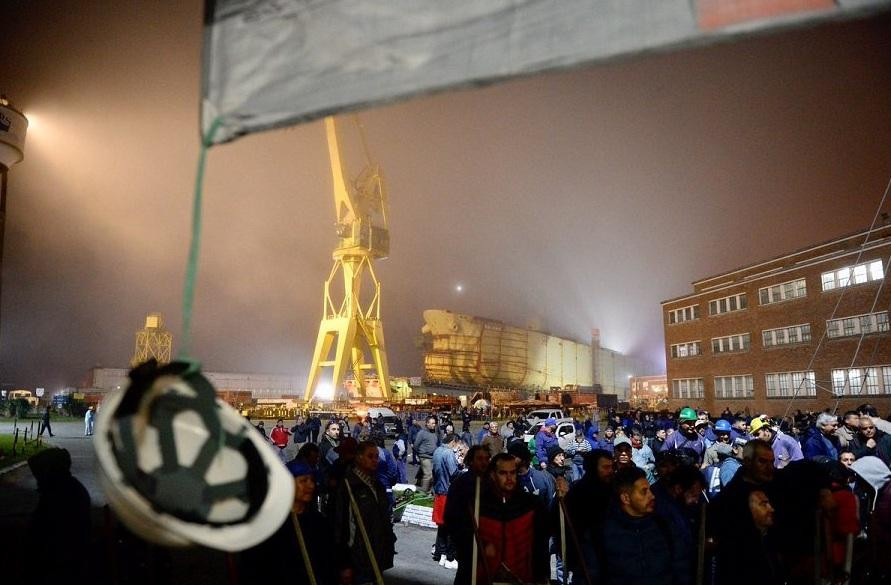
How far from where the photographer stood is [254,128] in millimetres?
1805

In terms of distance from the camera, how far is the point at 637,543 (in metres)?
3.47

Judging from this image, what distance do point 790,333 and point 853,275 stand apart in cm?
485

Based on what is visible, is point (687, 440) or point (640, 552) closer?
point (640, 552)

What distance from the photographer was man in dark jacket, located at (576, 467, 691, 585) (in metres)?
3.42

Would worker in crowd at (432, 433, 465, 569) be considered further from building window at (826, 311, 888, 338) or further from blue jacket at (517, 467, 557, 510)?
building window at (826, 311, 888, 338)

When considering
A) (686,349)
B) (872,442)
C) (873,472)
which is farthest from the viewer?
(686,349)

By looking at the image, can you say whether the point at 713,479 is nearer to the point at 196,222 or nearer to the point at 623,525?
the point at 623,525

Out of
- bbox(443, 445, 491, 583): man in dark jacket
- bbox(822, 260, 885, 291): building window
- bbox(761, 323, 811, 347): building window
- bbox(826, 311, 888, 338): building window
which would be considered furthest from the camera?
bbox(761, 323, 811, 347): building window

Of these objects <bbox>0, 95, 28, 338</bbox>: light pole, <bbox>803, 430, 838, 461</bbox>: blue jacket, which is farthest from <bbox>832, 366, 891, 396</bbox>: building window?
<bbox>0, 95, 28, 338</bbox>: light pole

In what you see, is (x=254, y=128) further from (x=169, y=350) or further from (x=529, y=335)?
(x=169, y=350)

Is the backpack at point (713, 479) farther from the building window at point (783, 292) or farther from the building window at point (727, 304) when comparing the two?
the building window at point (727, 304)

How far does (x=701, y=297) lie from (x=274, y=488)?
4081 cm

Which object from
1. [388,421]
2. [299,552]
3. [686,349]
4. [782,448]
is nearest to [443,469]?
[299,552]

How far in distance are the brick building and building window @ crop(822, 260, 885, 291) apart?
2.0 inches
